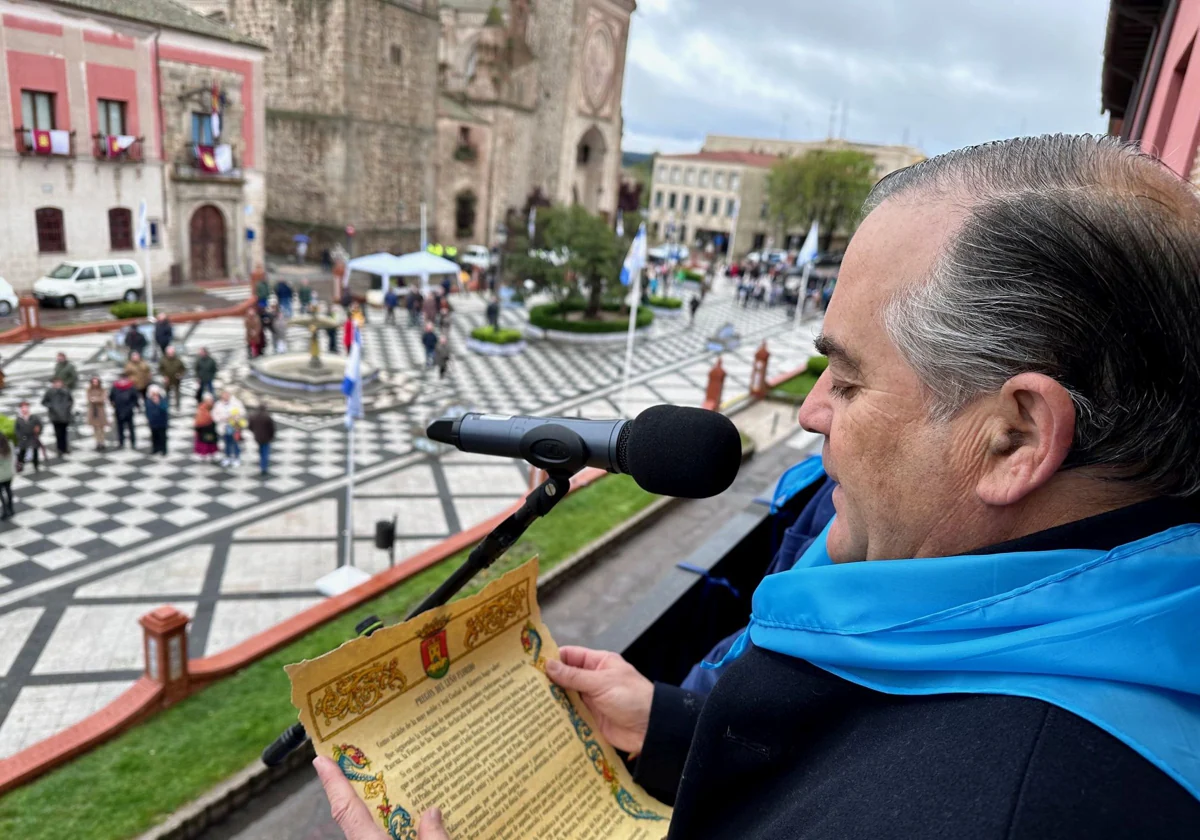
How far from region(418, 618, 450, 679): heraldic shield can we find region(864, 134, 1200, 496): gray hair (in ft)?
3.40

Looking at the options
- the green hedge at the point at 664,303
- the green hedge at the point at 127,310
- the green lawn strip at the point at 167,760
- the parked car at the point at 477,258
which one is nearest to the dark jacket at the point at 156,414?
the green lawn strip at the point at 167,760

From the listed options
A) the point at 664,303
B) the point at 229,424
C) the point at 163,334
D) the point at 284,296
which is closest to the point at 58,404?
the point at 229,424

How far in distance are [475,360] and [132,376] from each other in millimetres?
8779

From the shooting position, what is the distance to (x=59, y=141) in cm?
2064

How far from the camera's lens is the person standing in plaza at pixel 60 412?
11383 millimetres

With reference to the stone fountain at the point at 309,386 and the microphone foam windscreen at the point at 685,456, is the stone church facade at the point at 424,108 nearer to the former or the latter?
the stone fountain at the point at 309,386

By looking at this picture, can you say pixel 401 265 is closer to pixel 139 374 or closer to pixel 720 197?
pixel 139 374

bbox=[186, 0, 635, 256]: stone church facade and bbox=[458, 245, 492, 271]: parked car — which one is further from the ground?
bbox=[186, 0, 635, 256]: stone church facade

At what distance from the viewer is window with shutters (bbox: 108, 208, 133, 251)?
22812 millimetres

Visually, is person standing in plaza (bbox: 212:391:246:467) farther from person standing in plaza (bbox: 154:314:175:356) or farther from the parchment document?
the parchment document

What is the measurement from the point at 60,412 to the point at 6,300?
10.4 meters

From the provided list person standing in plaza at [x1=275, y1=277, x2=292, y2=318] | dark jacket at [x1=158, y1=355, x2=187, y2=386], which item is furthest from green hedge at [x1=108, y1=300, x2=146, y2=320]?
dark jacket at [x1=158, y1=355, x2=187, y2=386]

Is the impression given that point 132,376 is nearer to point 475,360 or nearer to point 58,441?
point 58,441

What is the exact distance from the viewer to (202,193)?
82.6 feet
